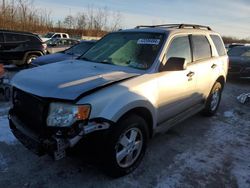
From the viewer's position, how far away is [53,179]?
3.42m

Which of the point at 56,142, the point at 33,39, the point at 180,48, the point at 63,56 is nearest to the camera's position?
the point at 56,142

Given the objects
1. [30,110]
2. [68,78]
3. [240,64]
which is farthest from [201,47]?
[240,64]

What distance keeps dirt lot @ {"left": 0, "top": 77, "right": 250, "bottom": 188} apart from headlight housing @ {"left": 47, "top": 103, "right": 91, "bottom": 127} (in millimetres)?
480

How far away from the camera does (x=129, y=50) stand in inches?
169

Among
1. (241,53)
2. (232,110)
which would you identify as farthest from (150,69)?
(241,53)

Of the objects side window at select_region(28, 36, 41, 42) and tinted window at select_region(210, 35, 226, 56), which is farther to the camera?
side window at select_region(28, 36, 41, 42)

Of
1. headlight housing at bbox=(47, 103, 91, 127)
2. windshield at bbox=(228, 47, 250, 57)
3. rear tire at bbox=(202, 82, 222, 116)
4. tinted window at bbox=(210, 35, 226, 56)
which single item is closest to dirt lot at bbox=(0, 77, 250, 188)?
headlight housing at bbox=(47, 103, 91, 127)

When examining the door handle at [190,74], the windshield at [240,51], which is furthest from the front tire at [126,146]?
the windshield at [240,51]

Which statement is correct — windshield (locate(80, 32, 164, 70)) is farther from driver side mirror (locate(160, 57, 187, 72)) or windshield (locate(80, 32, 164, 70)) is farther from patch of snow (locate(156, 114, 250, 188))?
patch of snow (locate(156, 114, 250, 188))

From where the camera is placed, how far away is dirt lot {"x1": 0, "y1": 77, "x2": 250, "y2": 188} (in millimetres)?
3422

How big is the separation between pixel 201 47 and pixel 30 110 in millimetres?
3406

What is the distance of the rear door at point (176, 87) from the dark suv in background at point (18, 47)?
9.54 meters

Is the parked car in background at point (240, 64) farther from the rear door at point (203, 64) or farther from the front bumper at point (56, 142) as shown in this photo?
the front bumper at point (56, 142)

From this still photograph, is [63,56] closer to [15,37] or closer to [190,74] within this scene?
[15,37]
